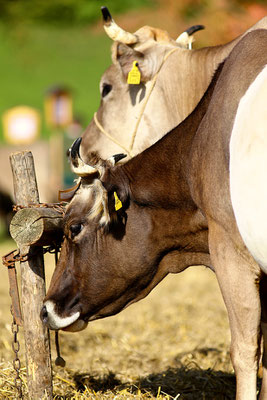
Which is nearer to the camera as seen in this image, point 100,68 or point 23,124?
point 23,124

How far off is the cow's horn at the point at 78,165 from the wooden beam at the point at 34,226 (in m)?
0.29

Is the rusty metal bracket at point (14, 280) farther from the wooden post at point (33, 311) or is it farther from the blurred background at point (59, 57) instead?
the blurred background at point (59, 57)

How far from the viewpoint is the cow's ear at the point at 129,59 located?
16.6 ft

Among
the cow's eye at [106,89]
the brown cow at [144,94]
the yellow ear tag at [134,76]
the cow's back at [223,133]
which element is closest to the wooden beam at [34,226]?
the cow's back at [223,133]

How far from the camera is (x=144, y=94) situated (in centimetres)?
506

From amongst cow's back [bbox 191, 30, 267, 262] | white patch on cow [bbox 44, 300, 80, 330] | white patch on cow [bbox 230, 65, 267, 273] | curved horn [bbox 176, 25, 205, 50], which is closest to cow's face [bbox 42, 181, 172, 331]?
white patch on cow [bbox 44, 300, 80, 330]

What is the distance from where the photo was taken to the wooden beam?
3.44 metres

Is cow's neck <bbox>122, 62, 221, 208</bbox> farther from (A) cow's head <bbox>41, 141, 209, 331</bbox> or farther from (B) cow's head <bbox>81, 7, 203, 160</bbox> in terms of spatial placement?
(B) cow's head <bbox>81, 7, 203, 160</bbox>

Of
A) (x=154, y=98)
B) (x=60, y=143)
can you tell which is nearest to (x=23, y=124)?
(x=60, y=143)

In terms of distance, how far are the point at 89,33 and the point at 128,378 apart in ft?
96.7

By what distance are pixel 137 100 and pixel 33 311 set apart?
6.73 feet

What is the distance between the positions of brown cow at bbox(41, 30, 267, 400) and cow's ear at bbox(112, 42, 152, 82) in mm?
1529

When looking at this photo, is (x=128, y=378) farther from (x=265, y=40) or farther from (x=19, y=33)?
(x=19, y=33)

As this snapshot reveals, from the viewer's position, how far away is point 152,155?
366 cm
